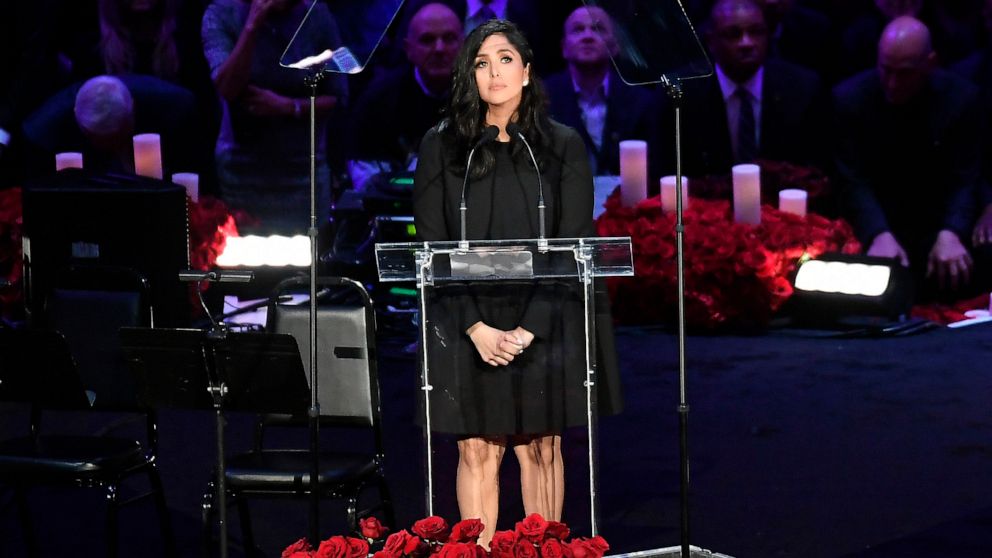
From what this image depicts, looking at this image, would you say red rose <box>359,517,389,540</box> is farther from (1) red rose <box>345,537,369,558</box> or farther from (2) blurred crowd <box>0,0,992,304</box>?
(2) blurred crowd <box>0,0,992,304</box>

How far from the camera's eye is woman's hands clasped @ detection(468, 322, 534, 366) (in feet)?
11.9

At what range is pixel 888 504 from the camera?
4.70m

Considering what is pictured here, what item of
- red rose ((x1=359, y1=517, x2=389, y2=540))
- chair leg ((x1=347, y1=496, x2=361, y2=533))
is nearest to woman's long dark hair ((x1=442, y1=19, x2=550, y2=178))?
chair leg ((x1=347, y1=496, x2=361, y2=533))

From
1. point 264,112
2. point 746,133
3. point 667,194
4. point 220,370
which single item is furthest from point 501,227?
point 264,112

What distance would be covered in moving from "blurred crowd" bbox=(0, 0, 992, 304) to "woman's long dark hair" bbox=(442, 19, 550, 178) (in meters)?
4.47

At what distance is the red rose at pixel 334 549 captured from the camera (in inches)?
104

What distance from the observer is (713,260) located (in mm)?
7461

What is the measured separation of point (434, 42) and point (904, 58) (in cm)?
250

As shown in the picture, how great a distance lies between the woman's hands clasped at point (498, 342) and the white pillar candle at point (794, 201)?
14.4 ft

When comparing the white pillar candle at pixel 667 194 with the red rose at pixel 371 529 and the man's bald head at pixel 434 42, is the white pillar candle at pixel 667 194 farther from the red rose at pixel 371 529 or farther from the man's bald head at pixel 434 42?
the red rose at pixel 371 529

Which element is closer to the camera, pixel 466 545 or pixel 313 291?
pixel 466 545

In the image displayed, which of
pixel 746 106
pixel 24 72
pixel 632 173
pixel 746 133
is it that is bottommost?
pixel 632 173

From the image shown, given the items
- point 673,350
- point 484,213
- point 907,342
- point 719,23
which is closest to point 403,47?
point 719,23

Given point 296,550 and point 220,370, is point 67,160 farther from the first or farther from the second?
point 296,550
